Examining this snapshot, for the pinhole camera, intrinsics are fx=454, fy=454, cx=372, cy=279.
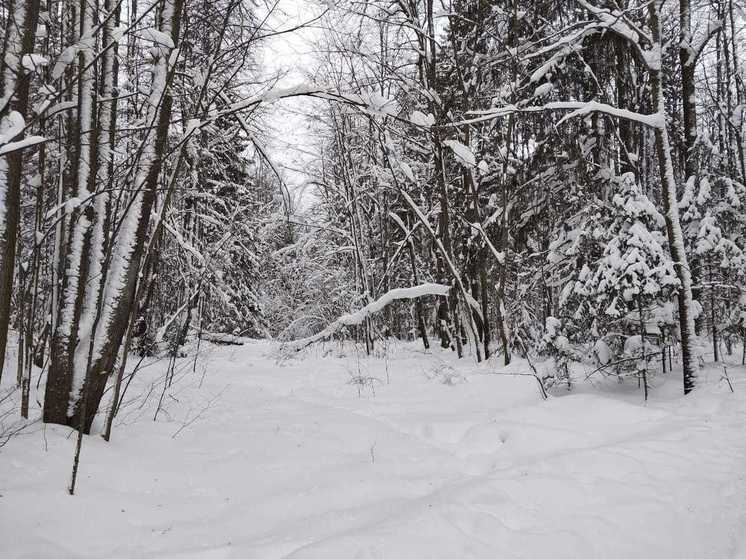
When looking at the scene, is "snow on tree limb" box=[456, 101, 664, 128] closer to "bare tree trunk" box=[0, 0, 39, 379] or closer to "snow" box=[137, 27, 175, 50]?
"snow" box=[137, 27, 175, 50]

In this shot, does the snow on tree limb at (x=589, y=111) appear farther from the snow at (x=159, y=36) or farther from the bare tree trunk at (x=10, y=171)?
the bare tree trunk at (x=10, y=171)

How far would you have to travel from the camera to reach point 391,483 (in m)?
2.92

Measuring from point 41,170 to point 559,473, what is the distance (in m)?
5.03

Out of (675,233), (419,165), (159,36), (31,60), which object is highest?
(419,165)

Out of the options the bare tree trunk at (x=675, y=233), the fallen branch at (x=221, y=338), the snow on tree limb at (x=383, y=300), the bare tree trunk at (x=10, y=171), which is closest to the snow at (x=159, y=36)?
the bare tree trunk at (x=10, y=171)

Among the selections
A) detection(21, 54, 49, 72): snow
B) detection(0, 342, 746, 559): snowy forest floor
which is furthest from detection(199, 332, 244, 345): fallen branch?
detection(21, 54, 49, 72): snow

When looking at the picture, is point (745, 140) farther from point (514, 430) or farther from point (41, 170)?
point (41, 170)

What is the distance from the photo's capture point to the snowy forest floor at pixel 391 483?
2.11 m

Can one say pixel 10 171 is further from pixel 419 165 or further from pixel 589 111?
pixel 419 165

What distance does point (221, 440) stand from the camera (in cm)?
375

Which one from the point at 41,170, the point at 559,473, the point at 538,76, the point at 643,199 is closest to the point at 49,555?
the point at 559,473

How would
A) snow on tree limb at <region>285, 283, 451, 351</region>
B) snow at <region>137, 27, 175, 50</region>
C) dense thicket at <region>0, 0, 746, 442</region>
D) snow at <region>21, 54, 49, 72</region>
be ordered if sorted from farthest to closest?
snow on tree limb at <region>285, 283, 451, 351</region>, dense thicket at <region>0, 0, 746, 442</region>, snow at <region>137, 27, 175, 50</region>, snow at <region>21, 54, 49, 72</region>

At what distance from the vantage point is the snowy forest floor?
2105 mm

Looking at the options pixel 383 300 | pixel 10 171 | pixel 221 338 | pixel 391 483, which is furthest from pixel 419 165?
pixel 10 171
